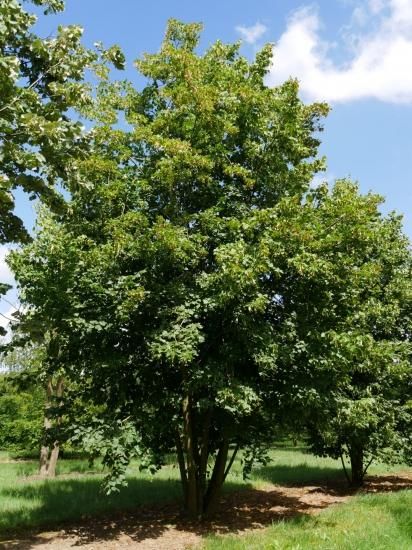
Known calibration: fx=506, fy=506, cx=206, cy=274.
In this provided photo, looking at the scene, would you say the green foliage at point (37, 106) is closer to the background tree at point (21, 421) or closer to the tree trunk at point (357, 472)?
the tree trunk at point (357, 472)

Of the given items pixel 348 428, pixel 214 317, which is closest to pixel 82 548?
pixel 214 317

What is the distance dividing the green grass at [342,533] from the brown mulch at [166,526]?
1016mm

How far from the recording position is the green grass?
7.43 metres

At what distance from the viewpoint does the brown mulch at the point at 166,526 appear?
920cm

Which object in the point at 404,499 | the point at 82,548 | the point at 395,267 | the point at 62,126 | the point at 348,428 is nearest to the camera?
the point at 62,126

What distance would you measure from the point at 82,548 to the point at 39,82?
7.75 m

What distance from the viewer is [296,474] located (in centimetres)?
2128

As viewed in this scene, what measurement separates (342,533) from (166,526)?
12.9ft

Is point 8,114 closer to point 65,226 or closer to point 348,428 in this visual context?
point 65,226

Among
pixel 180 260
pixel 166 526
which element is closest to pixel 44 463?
pixel 166 526

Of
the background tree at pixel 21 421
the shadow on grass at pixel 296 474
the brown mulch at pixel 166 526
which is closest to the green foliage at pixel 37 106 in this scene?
the brown mulch at pixel 166 526

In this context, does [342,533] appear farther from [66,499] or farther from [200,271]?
[66,499]

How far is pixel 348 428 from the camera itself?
14383 millimetres

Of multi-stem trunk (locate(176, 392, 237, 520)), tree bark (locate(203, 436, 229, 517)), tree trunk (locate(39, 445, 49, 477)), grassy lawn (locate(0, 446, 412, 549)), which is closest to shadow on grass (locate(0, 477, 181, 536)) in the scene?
grassy lawn (locate(0, 446, 412, 549))
